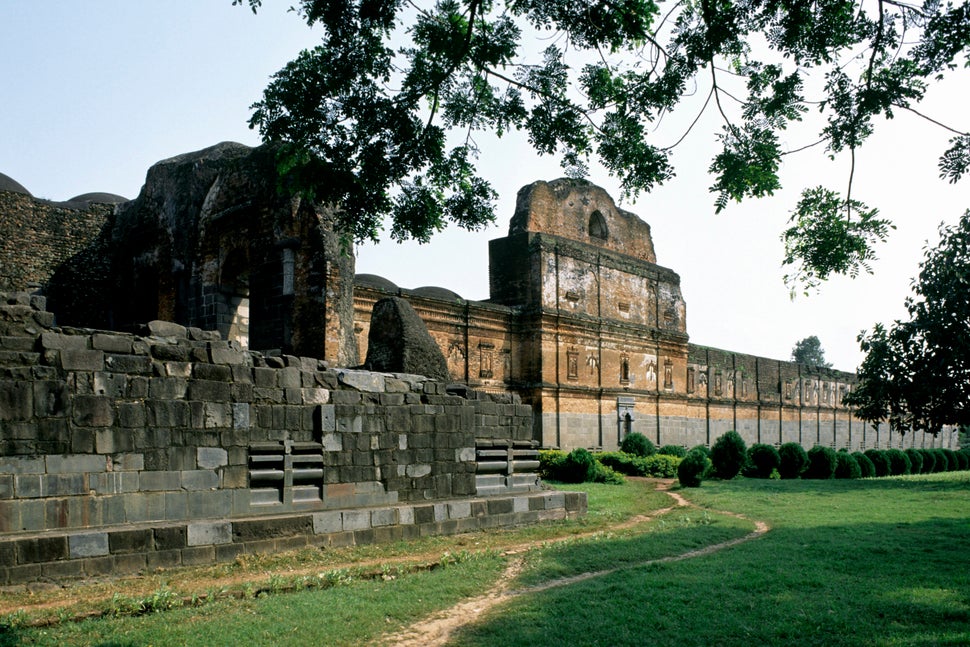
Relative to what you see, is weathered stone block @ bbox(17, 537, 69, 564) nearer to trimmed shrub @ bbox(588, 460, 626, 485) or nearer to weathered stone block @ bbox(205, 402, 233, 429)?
weathered stone block @ bbox(205, 402, 233, 429)

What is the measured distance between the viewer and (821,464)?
21.3 metres

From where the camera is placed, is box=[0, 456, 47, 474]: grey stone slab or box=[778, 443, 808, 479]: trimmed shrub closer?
box=[0, 456, 47, 474]: grey stone slab

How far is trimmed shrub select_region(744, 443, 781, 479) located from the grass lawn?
9870mm

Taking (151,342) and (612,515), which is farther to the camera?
(612,515)

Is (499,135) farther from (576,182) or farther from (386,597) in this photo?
(386,597)

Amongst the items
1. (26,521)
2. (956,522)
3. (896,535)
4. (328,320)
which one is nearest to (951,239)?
(956,522)

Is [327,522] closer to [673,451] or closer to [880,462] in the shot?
[673,451]

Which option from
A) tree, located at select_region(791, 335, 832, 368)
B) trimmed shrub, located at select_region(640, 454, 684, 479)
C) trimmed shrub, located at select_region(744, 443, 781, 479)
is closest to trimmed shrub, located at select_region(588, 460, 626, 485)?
trimmed shrub, located at select_region(640, 454, 684, 479)

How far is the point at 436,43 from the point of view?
6.50m

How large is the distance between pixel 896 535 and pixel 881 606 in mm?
4363

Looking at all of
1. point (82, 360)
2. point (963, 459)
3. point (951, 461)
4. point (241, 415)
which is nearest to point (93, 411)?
point (82, 360)

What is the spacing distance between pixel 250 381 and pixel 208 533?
1.68 m

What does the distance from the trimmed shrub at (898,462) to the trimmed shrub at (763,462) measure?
18.7ft

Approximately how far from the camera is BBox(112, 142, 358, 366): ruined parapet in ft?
45.7
